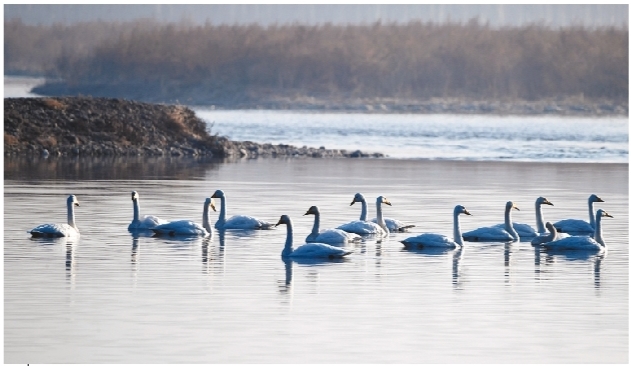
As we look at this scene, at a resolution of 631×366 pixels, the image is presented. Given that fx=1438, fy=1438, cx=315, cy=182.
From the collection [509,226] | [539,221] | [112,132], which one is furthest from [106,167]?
[509,226]

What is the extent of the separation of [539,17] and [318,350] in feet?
147

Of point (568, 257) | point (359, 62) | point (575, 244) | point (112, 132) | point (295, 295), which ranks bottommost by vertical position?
point (295, 295)

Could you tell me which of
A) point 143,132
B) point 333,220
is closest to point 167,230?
point 333,220

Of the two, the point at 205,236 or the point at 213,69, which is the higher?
the point at 213,69

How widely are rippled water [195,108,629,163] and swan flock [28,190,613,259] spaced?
24.0 metres

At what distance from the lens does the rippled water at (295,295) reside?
11984 millimetres

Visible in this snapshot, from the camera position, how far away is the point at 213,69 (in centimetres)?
8675

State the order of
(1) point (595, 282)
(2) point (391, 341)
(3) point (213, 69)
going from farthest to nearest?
(3) point (213, 69)
(1) point (595, 282)
(2) point (391, 341)

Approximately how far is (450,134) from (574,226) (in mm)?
39448

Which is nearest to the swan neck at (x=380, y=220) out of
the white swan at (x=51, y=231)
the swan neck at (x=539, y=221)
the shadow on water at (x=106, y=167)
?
the swan neck at (x=539, y=221)

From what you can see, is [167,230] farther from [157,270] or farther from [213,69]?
[213,69]

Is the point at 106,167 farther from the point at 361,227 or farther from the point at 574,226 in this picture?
the point at 574,226

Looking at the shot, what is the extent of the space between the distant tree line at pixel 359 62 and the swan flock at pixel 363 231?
3475 cm

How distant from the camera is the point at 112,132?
151ft
